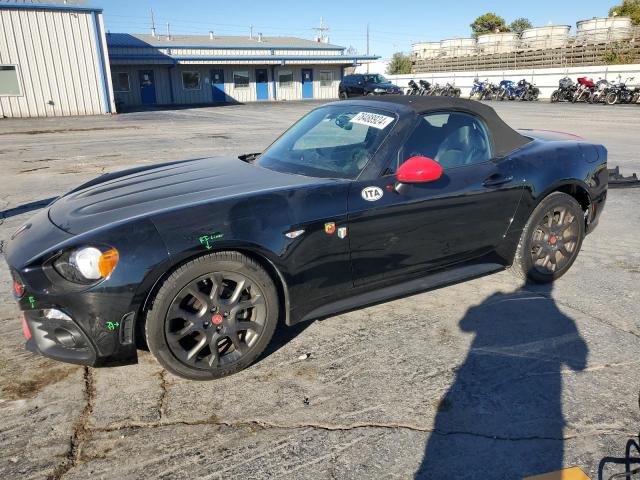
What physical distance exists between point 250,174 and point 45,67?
77.6 ft

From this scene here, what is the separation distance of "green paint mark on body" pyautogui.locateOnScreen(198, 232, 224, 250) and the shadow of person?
4.85ft

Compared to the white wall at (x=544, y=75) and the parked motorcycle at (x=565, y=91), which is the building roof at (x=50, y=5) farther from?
the white wall at (x=544, y=75)

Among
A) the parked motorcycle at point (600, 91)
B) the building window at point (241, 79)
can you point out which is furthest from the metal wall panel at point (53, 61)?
the parked motorcycle at point (600, 91)

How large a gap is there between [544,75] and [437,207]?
34.3 metres

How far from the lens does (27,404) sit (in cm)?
266

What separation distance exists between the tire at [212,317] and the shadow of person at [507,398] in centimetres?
113

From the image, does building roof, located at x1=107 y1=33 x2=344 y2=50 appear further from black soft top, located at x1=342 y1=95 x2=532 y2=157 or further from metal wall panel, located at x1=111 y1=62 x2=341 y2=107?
black soft top, located at x1=342 y1=95 x2=532 y2=157

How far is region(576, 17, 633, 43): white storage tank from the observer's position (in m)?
37.7

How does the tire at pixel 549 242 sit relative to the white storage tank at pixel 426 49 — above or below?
below

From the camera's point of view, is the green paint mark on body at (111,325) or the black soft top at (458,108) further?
the black soft top at (458,108)

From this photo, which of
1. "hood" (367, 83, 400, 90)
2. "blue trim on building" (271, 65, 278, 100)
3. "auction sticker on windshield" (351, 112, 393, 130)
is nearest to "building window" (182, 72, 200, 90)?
"blue trim on building" (271, 65, 278, 100)

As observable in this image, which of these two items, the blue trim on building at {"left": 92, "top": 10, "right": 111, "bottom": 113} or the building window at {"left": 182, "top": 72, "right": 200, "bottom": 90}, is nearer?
the blue trim on building at {"left": 92, "top": 10, "right": 111, "bottom": 113}

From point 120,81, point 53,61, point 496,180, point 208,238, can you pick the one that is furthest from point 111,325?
point 120,81

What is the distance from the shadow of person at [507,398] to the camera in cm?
225
